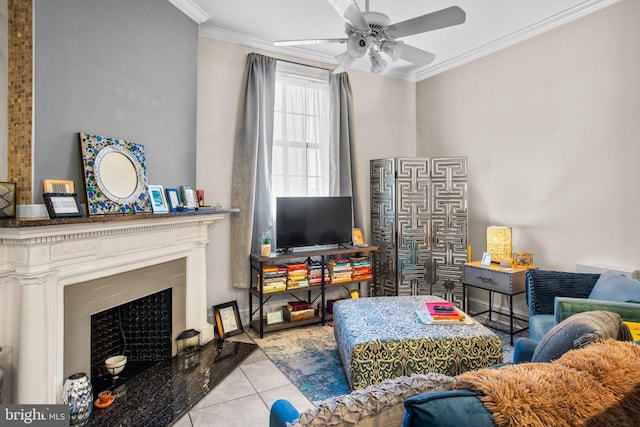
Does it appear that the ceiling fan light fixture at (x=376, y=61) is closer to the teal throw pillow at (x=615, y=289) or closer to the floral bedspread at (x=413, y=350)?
the floral bedspread at (x=413, y=350)

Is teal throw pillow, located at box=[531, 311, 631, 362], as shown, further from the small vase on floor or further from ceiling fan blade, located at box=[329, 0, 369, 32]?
the small vase on floor

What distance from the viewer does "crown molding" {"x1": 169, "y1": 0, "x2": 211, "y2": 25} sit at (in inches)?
109

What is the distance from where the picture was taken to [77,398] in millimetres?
1841

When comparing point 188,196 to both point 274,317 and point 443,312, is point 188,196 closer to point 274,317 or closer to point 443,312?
point 274,317

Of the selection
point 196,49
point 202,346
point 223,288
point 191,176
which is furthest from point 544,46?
point 202,346

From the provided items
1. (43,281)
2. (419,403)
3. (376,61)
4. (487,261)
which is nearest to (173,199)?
(43,281)

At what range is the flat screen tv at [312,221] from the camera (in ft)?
11.4

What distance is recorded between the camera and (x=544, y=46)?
3225 millimetres

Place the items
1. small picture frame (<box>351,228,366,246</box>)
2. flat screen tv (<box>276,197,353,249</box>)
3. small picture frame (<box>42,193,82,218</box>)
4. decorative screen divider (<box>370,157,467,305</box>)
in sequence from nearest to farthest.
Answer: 1. small picture frame (<box>42,193,82,218</box>)
2. flat screen tv (<box>276,197,353,249</box>)
3. decorative screen divider (<box>370,157,467,305</box>)
4. small picture frame (<box>351,228,366,246</box>)

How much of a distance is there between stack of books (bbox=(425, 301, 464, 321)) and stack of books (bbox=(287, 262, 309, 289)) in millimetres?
1355

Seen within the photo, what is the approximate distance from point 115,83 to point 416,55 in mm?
2139

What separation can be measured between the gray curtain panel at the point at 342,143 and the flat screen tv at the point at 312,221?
0.22 meters

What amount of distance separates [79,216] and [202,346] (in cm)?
154

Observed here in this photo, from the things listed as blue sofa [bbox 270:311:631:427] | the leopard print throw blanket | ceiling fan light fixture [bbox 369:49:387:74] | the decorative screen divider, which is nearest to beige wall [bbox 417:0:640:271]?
the decorative screen divider
